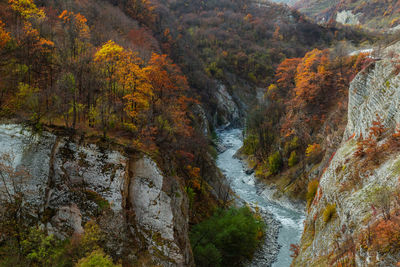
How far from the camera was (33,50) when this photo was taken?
27.0 meters

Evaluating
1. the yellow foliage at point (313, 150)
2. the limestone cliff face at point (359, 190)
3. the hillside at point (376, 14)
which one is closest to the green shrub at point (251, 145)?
the yellow foliage at point (313, 150)

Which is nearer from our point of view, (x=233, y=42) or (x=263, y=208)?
(x=263, y=208)

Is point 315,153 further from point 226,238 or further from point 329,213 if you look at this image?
point 329,213

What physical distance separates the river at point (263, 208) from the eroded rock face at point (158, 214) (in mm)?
14326

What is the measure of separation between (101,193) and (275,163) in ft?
135

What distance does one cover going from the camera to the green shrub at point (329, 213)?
1773 cm

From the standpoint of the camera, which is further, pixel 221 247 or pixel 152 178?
pixel 221 247

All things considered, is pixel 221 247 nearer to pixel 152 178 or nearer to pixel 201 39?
pixel 152 178

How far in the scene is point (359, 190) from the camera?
1584 centimetres

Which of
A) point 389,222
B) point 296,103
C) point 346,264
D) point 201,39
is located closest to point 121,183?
point 346,264

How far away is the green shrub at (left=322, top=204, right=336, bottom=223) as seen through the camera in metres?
17.7

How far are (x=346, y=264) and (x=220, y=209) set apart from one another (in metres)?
21.5

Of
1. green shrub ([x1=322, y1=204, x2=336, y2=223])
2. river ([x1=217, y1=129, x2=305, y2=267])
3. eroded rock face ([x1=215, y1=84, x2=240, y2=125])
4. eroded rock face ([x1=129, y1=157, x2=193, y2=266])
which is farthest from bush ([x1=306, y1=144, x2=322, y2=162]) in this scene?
eroded rock face ([x1=215, y1=84, x2=240, y2=125])

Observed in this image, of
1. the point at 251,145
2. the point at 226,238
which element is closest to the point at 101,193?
the point at 226,238
